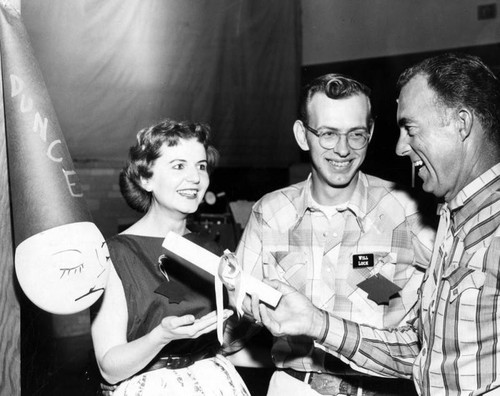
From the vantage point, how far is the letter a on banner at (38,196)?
5.02 feet

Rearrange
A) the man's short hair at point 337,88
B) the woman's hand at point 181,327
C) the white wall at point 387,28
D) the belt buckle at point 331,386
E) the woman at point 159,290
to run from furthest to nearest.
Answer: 1. the white wall at point 387,28
2. the man's short hair at point 337,88
3. the belt buckle at point 331,386
4. the woman at point 159,290
5. the woman's hand at point 181,327

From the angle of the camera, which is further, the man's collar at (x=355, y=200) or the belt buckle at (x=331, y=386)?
the man's collar at (x=355, y=200)

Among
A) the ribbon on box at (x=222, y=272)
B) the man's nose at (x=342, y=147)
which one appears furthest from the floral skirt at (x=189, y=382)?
the man's nose at (x=342, y=147)

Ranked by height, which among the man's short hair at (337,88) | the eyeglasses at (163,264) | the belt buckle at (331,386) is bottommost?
the belt buckle at (331,386)

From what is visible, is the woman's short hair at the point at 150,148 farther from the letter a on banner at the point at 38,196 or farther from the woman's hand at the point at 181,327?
the woman's hand at the point at 181,327

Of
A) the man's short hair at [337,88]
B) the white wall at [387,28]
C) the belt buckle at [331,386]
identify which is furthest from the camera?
the white wall at [387,28]

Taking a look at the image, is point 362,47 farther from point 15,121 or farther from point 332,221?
point 15,121

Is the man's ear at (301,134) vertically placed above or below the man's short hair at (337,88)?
below

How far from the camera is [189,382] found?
1827mm

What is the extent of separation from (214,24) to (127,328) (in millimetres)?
4512

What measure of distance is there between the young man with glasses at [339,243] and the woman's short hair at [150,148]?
0.39 meters

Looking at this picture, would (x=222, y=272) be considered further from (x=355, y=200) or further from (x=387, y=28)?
(x=387, y=28)

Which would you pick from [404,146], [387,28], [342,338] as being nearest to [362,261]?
[342,338]

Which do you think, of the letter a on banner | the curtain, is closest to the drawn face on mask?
the letter a on banner
